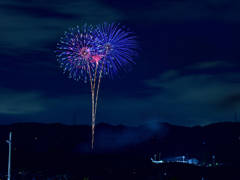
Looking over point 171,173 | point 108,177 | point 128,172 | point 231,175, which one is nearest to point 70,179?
point 108,177

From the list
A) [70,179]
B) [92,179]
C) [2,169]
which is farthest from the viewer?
[2,169]

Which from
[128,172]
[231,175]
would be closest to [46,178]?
[128,172]

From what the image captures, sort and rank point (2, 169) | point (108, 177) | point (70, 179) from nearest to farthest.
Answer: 1. point (70, 179)
2. point (108, 177)
3. point (2, 169)

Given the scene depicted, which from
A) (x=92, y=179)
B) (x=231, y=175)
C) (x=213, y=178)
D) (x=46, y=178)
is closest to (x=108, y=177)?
(x=92, y=179)

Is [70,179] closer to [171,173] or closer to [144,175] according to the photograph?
[144,175]

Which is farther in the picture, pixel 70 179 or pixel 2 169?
pixel 2 169

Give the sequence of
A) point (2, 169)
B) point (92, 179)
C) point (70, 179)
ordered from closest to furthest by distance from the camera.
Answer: point (70, 179), point (92, 179), point (2, 169)

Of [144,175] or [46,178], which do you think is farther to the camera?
[144,175]

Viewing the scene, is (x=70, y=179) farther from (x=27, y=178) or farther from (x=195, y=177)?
(x=195, y=177)
